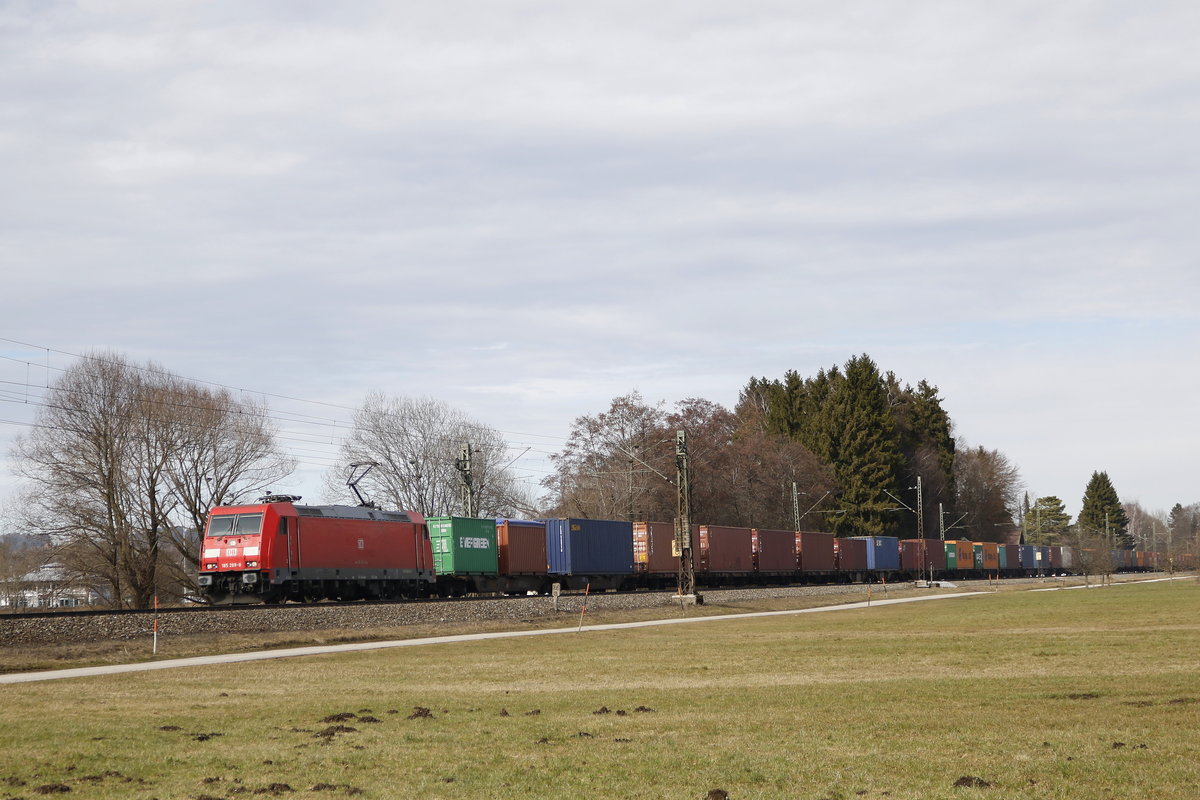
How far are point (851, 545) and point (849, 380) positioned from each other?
114ft

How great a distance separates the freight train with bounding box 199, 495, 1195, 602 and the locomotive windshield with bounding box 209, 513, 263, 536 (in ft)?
0.11

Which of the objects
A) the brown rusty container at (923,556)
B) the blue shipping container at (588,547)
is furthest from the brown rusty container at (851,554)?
the blue shipping container at (588,547)

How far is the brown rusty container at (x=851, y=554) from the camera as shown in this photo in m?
82.2

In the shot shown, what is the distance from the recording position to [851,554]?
83.9 m

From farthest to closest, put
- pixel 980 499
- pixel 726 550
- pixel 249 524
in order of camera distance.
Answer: pixel 980 499 → pixel 726 550 → pixel 249 524

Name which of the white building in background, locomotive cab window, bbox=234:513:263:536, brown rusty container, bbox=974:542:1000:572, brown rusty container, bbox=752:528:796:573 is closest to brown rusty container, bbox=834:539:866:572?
brown rusty container, bbox=752:528:796:573

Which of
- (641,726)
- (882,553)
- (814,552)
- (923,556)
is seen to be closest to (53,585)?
(814,552)

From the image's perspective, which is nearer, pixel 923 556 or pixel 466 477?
pixel 466 477

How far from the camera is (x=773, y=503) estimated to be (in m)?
106

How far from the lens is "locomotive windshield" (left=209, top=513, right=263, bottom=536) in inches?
1531

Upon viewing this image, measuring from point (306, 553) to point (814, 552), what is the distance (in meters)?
45.7

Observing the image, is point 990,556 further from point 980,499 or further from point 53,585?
point 53,585

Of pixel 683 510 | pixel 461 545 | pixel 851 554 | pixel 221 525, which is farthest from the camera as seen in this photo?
pixel 851 554

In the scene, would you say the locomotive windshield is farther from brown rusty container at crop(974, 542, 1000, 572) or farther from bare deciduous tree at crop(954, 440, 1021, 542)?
bare deciduous tree at crop(954, 440, 1021, 542)
